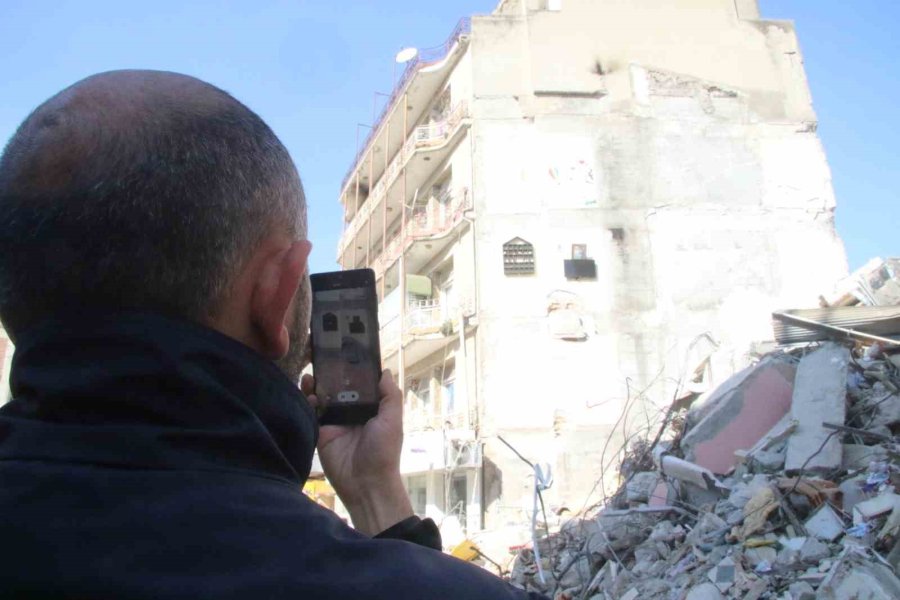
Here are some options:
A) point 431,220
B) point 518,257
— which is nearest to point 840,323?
point 518,257

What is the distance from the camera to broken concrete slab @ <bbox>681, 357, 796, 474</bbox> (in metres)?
7.15

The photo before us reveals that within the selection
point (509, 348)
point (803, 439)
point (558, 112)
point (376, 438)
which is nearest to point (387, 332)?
point (509, 348)

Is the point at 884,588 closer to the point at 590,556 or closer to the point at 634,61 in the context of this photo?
the point at 590,556

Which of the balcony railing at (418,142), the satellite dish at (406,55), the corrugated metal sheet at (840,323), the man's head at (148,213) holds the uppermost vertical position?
the satellite dish at (406,55)

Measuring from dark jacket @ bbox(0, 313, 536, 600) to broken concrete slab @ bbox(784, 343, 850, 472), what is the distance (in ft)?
19.3

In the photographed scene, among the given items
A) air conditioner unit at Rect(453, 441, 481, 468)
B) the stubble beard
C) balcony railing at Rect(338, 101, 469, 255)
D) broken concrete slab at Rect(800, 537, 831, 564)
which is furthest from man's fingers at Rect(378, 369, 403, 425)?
balcony railing at Rect(338, 101, 469, 255)

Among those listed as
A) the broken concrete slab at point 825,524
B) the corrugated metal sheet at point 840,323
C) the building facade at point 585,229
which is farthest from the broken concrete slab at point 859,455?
the building facade at point 585,229

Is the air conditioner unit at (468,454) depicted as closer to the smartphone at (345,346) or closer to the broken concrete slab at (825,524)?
the broken concrete slab at (825,524)

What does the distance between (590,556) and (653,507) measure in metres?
0.82

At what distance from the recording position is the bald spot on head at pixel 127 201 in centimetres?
78

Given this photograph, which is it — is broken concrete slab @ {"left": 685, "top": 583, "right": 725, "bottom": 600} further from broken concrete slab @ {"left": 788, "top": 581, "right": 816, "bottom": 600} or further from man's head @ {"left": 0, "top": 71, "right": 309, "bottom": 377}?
man's head @ {"left": 0, "top": 71, "right": 309, "bottom": 377}

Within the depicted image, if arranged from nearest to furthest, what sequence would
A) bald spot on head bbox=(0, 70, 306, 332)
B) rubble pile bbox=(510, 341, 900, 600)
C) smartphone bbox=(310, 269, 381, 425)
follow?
1. bald spot on head bbox=(0, 70, 306, 332)
2. smartphone bbox=(310, 269, 381, 425)
3. rubble pile bbox=(510, 341, 900, 600)

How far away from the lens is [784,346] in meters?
8.86

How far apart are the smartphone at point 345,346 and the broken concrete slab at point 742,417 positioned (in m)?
6.45
